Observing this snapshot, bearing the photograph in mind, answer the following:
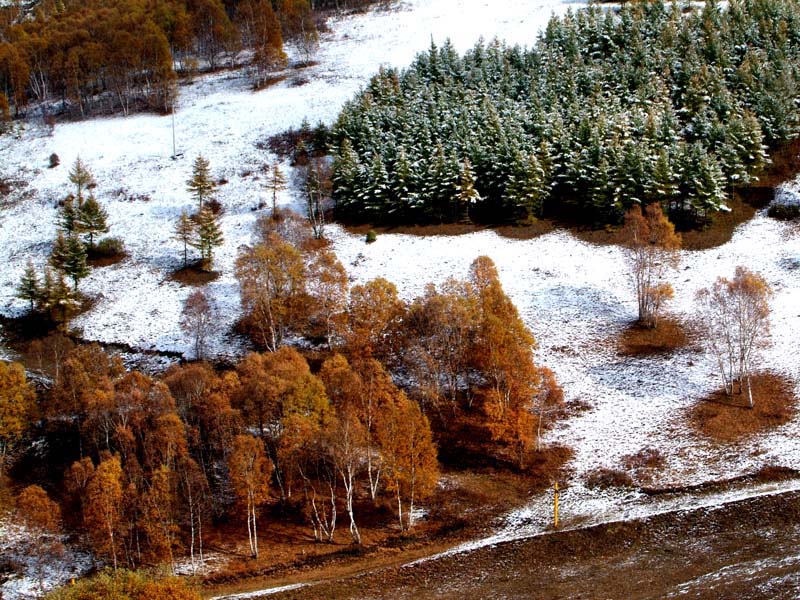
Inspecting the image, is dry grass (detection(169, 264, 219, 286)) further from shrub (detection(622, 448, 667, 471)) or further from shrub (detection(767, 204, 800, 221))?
shrub (detection(767, 204, 800, 221))

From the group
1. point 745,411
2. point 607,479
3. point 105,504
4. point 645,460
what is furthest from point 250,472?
point 745,411

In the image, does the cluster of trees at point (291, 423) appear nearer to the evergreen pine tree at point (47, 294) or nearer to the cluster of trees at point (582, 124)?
the evergreen pine tree at point (47, 294)

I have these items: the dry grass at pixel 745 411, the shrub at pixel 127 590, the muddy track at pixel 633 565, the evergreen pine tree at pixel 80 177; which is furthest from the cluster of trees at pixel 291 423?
the evergreen pine tree at pixel 80 177

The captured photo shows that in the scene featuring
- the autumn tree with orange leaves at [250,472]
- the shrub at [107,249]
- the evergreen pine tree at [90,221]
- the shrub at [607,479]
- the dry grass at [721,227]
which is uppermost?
the evergreen pine tree at [90,221]

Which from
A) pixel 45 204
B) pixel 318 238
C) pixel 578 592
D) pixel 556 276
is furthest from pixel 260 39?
pixel 578 592

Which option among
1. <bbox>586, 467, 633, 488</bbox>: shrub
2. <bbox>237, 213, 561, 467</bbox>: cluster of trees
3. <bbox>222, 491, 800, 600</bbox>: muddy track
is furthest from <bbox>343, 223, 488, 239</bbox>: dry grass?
<bbox>222, 491, 800, 600</bbox>: muddy track

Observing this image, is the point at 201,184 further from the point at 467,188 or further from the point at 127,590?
the point at 127,590
